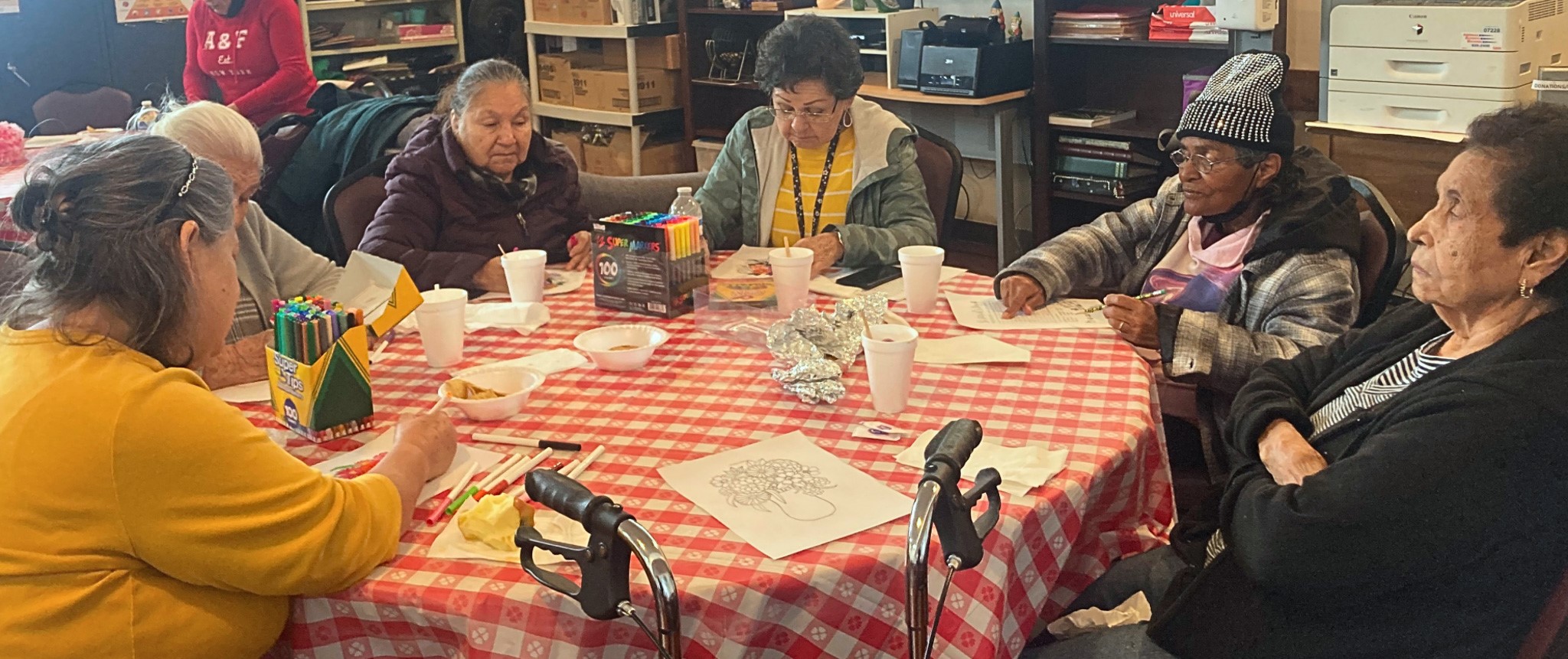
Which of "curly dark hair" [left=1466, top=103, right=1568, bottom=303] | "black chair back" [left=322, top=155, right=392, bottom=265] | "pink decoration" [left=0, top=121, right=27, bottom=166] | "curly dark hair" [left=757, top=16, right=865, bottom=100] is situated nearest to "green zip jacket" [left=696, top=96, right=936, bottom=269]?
"curly dark hair" [left=757, top=16, right=865, bottom=100]

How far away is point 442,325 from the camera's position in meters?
1.88

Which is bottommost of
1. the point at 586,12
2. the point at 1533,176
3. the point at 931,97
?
the point at 1533,176

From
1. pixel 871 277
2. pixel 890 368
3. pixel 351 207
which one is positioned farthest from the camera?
pixel 351 207

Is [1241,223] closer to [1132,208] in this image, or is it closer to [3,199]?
[1132,208]

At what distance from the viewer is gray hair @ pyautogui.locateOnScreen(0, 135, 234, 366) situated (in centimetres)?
122

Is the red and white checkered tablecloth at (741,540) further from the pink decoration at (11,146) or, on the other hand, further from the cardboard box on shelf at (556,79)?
the cardboard box on shelf at (556,79)

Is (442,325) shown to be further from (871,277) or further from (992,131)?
(992,131)

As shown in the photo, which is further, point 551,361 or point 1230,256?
point 1230,256

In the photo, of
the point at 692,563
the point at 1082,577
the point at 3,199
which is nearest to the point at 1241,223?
the point at 1082,577

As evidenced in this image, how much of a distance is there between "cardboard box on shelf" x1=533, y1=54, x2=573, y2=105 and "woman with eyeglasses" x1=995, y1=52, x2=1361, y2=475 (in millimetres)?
3799

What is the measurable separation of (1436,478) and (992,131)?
11.9 feet

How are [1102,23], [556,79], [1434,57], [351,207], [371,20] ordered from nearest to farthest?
[351,207] → [1434,57] → [1102,23] → [556,79] → [371,20]

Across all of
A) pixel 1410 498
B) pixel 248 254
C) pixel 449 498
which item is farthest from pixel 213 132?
pixel 1410 498

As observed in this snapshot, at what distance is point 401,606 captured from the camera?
4.07 feet
